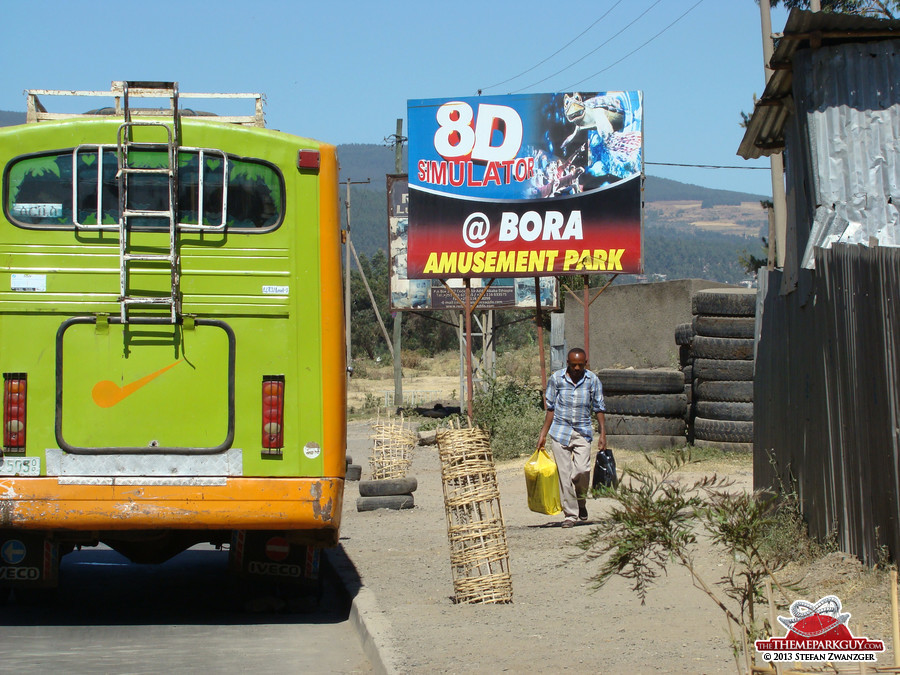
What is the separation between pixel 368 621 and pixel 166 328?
240cm

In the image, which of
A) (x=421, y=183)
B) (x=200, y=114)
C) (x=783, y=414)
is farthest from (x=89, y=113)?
(x=421, y=183)

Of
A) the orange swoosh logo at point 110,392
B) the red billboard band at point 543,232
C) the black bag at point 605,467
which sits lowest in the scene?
the black bag at point 605,467

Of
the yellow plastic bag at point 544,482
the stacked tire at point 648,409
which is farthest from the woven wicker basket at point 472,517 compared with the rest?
the stacked tire at point 648,409

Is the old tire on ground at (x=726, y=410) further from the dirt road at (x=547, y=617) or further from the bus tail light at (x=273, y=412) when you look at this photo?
the bus tail light at (x=273, y=412)

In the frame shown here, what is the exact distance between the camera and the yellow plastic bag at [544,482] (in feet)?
34.0

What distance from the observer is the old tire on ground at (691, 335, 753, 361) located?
15164 millimetres

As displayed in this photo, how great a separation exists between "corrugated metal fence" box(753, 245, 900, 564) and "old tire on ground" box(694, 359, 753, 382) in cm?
567

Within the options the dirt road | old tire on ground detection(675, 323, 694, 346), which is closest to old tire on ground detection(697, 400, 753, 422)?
old tire on ground detection(675, 323, 694, 346)

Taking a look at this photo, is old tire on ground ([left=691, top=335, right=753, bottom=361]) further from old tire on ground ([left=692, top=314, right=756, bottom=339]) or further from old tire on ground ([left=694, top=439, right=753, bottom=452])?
old tire on ground ([left=694, top=439, right=753, bottom=452])

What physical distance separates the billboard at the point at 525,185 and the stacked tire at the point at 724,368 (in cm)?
287

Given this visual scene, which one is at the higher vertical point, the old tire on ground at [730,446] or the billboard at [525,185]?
the billboard at [525,185]

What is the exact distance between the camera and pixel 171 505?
7090 mm

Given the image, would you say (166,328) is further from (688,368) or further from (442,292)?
(442,292)

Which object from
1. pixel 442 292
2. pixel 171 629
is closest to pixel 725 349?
pixel 171 629
